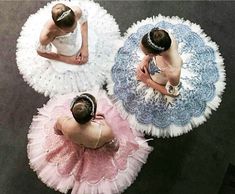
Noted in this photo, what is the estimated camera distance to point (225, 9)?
3.01 metres

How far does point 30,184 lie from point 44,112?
0.51m

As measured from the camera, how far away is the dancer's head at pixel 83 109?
1909mm

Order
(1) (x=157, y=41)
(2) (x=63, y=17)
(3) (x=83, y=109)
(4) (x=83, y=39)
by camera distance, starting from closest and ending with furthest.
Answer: (3) (x=83, y=109), (1) (x=157, y=41), (2) (x=63, y=17), (4) (x=83, y=39)

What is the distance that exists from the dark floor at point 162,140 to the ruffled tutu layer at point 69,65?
337 millimetres

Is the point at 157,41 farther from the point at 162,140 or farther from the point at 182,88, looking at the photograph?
the point at 162,140

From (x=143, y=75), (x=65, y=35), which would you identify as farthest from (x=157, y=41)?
(x=65, y=35)

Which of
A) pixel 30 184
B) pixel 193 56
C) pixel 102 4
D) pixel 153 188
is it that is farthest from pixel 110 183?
pixel 102 4

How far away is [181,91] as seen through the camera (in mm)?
2400

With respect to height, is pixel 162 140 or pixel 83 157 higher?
pixel 162 140

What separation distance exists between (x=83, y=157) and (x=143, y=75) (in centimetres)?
53

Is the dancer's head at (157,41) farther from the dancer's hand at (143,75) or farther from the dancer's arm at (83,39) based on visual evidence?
the dancer's arm at (83,39)

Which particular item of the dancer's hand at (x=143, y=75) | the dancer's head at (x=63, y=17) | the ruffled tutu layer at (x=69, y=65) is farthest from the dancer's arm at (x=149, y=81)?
the dancer's head at (x=63, y=17)

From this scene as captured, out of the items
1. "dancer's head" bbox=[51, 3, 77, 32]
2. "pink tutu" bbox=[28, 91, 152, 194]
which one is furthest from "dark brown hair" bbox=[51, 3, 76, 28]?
"pink tutu" bbox=[28, 91, 152, 194]

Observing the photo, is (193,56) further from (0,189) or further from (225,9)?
(0,189)
